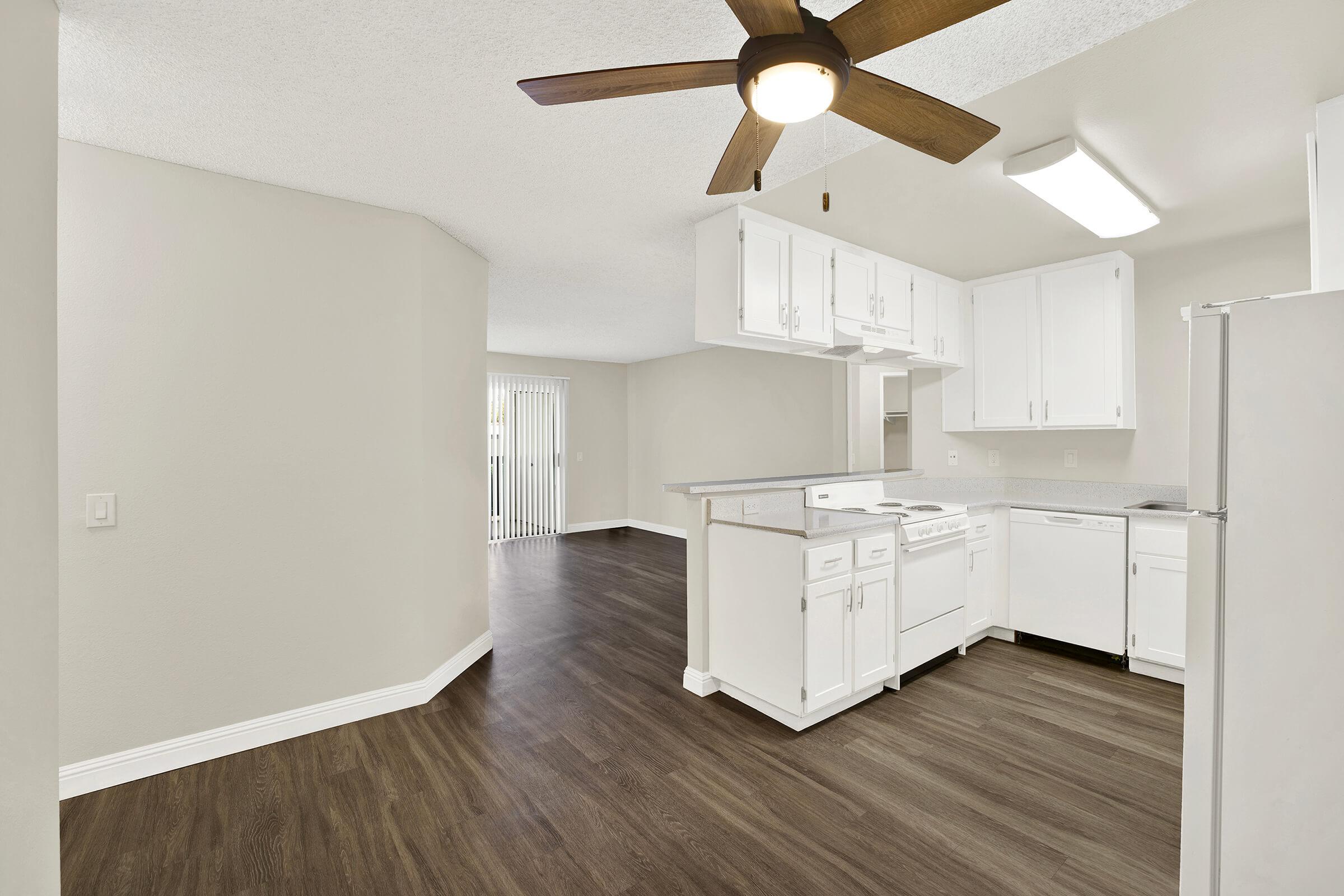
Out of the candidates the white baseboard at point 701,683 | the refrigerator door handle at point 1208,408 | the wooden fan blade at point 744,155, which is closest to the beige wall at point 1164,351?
the refrigerator door handle at point 1208,408

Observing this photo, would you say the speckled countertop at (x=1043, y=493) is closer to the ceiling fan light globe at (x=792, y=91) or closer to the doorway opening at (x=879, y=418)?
the doorway opening at (x=879, y=418)

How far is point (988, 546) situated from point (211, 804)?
422 cm

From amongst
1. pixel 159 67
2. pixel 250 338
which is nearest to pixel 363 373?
pixel 250 338

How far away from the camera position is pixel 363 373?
2824 millimetres

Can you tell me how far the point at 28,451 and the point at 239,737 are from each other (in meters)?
1.78

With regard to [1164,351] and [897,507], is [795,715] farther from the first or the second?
[1164,351]

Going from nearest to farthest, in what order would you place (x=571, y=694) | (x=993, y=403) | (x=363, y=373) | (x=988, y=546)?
1. (x=363, y=373)
2. (x=571, y=694)
3. (x=988, y=546)
4. (x=993, y=403)

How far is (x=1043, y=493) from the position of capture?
13.6ft

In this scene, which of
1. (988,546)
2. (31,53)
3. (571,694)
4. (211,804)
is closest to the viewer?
(31,53)

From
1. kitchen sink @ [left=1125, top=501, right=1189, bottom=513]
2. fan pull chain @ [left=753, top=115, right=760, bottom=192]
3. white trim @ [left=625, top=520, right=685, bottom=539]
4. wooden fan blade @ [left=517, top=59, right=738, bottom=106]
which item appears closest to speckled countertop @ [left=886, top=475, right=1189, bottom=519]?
kitchen sink @ [left=1125, top=501, right=1189, bottom=513]

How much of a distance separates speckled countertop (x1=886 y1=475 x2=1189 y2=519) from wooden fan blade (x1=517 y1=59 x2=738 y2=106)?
3190mm

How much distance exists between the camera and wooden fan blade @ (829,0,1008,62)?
1.10m

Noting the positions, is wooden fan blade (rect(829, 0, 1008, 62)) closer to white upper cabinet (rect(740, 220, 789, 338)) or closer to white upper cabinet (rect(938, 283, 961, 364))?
white upper cabinet (rect(740, 220, 789, 338))

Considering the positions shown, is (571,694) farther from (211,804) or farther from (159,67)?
(159,67)
